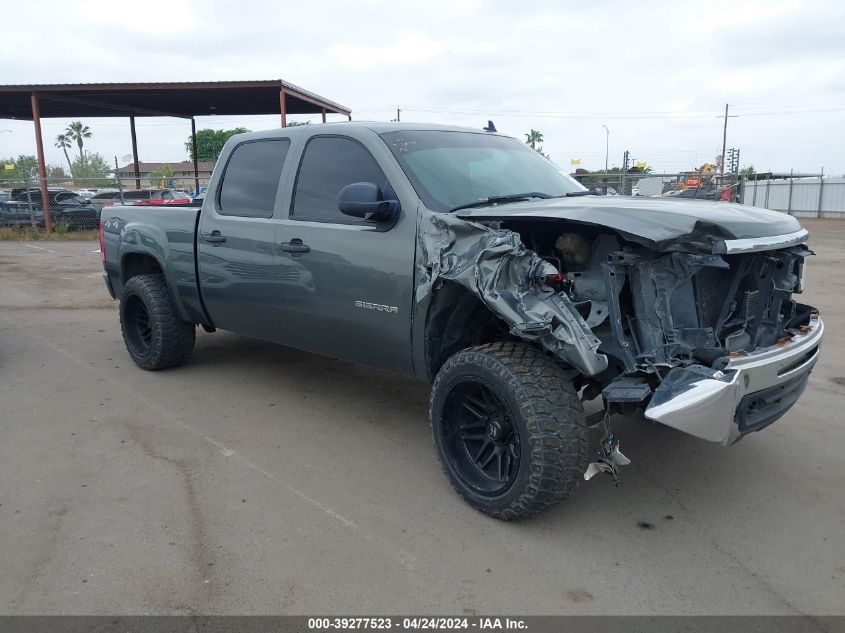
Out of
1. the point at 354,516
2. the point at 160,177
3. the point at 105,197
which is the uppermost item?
the point at 160,177

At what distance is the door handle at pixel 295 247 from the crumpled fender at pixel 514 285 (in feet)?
3.70

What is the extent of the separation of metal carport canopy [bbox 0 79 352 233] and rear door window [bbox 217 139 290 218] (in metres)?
12.1

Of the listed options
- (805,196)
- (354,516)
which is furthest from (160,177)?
(805,196)

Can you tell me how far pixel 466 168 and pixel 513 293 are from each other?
1305 millimetres

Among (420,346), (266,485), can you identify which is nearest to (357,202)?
(420,346)

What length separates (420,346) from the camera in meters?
3.81

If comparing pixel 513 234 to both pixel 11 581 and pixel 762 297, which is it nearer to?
pixel 762 297

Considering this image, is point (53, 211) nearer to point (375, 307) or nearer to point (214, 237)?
point (214, 237)

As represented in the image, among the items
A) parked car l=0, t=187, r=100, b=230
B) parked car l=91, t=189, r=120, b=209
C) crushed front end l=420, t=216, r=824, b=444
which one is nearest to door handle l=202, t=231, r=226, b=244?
crushed front end l=420, t=216, r=824, b=444

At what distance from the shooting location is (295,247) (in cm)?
444

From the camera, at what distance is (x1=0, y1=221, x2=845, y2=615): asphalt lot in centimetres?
288

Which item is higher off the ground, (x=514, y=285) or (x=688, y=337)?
(x=514, y=285)

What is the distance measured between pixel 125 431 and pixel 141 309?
5.70 ft

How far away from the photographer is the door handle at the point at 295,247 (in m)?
4.38
